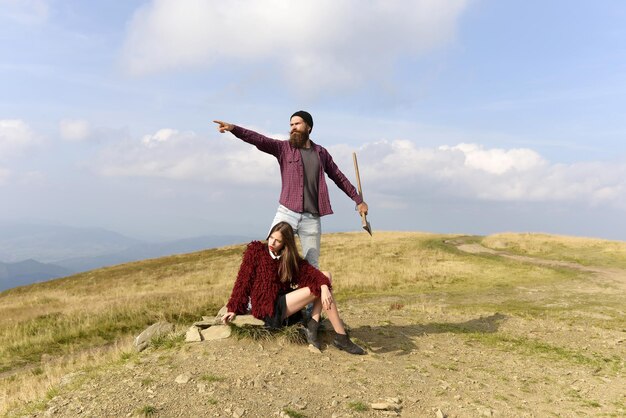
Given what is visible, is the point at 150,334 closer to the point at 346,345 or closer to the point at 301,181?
the point at 346,345

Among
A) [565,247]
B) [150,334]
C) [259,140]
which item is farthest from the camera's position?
[565,247]

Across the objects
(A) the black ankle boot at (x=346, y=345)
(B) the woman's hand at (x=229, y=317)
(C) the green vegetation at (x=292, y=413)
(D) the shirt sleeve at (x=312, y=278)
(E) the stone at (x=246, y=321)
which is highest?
(D) the shirt sleeve at (x=312, y=278)

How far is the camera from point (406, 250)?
3600cm

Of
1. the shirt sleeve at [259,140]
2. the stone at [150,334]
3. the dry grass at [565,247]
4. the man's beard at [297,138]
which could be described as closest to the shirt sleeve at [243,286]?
the shirt sleeve at [259,140]

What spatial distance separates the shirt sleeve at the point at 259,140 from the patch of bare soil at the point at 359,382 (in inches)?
126

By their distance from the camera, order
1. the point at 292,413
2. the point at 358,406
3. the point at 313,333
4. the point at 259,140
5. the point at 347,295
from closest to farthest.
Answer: the point at 292,413
the point at 358,406
the point at 313,333
the point at 259,140
the point at 347,295

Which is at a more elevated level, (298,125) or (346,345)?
(298,125)

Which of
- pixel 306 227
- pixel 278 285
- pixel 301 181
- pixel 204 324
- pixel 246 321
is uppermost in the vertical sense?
pixel 301 181

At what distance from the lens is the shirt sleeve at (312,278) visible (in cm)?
658

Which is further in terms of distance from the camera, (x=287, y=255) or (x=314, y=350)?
(x=314, y=350)

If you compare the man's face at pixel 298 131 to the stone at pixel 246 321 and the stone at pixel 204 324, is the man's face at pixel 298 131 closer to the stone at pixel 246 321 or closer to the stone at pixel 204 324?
the stone at pixel 246 321

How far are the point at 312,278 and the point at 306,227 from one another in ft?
2.91

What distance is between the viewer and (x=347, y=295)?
19.2 metres

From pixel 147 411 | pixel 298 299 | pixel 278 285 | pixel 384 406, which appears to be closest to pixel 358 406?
pixel 384 406
